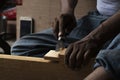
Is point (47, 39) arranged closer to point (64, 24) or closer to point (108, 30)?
point (64, 24)

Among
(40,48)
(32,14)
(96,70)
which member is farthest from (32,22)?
(96,70)

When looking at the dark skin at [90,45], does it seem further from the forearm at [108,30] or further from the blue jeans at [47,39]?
the blue jeans at [47,39]

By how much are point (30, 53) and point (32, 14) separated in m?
0.84

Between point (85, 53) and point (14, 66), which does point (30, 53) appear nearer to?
point (14, 66)

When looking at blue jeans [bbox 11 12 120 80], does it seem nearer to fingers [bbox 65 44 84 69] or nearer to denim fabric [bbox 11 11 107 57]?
denim fabric [bbox 11 11 107 57]

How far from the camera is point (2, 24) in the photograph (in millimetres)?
2559

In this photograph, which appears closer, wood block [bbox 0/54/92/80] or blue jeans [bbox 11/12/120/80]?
wood block [bbox 0/54/92/80]

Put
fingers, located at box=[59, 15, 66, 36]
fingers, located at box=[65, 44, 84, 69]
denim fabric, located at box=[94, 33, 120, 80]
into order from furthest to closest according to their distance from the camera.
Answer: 1. fingers, located at box=[59, 15, 66, 36]
2. fingers, located at box=[65, 44, 84, 69]
3. denim fabric, located at box=[94, 33, 120, 80]

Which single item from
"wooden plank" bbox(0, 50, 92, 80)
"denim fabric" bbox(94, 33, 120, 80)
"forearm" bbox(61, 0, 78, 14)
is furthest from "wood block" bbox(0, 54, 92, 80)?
"forearm" bbox(61, 0, 78, 14)

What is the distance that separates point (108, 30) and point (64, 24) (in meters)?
0.31

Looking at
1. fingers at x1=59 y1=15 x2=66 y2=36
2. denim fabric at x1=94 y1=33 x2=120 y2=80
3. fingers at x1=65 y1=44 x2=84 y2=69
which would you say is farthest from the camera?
fingers at x1=59 y1=15 x2=66 y2=36

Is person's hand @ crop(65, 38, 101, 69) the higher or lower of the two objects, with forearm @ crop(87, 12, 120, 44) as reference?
lower

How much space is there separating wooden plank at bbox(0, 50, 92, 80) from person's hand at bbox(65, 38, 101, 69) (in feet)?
0.13

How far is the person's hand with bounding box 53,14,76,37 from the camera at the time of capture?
1.05 metres
